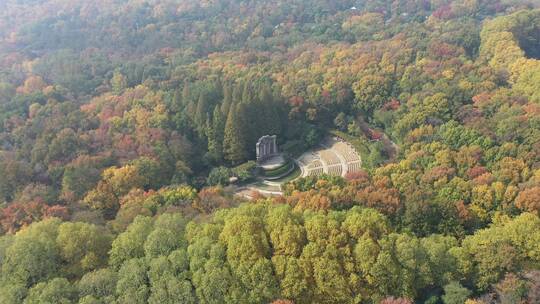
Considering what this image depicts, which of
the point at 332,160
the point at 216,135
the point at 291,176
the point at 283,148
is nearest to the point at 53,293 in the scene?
the point at 216,135

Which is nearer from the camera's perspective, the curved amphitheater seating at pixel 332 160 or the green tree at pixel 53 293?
the green tree at pixel 53 293

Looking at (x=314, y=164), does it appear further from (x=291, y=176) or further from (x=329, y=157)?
(x=291, y=176)

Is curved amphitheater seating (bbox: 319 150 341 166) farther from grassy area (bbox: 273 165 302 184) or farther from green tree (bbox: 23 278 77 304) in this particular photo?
green tree (bbox: 23 278 77 304)

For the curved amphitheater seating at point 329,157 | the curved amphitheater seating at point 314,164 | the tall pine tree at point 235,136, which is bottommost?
the curved amphitheater seating at point 314,164

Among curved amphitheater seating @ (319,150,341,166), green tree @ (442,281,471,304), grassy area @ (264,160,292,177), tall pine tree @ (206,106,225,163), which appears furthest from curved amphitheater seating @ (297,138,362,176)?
green tree @ (442,281,471,304)

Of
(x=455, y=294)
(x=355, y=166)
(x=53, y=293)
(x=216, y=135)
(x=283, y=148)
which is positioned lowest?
(x=355, y=166)

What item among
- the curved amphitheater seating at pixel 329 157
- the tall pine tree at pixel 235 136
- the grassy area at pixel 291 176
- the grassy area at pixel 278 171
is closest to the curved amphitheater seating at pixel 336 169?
the curved amphitheater seating at pixel 329 157

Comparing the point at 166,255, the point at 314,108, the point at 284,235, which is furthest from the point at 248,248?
the point at 314,108

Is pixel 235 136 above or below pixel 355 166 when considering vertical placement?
above

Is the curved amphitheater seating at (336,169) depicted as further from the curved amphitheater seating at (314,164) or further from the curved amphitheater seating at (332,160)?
the curved amphitheater seating at (314,164)
